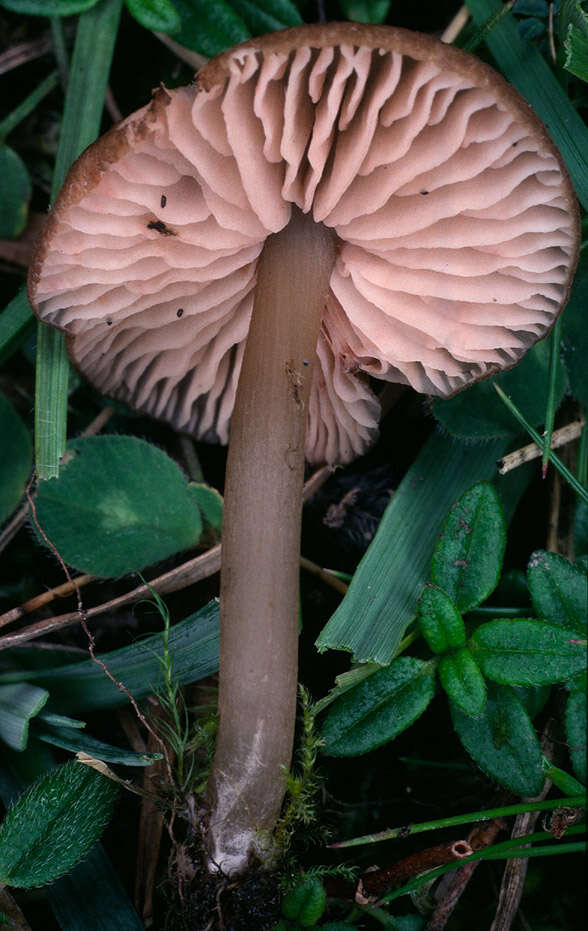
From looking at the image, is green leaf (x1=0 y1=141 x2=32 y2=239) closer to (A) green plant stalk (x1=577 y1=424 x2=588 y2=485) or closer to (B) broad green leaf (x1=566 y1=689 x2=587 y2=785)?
(A) green plant stalk (x1=577 y1=424 x2=588 y2=485)

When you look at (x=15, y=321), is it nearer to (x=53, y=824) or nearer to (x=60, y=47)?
(x=60, y=47)

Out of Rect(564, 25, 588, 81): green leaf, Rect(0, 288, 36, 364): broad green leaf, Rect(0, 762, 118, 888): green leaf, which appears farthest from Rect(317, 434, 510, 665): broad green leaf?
Rect(0, 288, 36, 364): broad green leaf

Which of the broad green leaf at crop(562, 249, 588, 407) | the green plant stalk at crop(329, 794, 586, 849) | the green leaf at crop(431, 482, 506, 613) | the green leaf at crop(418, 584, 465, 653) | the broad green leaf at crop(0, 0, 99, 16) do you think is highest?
the broad green leaf at crop(0, 0, 99, 16)

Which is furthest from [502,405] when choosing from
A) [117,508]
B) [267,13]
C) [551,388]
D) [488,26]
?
[267,13]

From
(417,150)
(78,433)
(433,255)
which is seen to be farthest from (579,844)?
(78,433)

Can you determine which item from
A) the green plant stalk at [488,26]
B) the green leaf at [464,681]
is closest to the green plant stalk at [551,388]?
the green leaf at [464,681]

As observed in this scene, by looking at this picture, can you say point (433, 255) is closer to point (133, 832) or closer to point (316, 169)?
point (316, 169)

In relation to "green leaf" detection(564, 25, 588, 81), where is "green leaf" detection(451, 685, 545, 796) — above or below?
below

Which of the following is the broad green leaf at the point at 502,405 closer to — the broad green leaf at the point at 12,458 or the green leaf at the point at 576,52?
the green leaf at the point at 576,52
